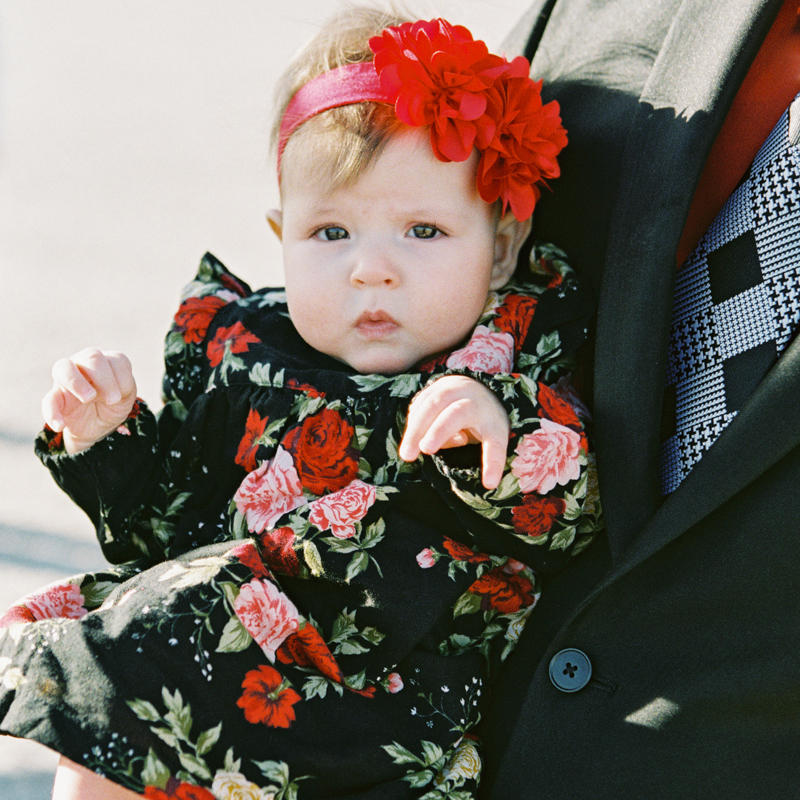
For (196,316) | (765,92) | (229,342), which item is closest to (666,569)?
(765,92)

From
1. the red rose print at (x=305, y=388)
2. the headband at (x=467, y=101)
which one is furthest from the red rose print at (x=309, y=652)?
Answer: the headband at (x=467, y=101)

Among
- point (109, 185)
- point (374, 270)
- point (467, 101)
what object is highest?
point (109, 185)

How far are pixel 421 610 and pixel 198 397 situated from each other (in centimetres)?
58

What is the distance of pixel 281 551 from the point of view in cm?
143

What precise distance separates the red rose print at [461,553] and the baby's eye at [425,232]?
487 millimetres

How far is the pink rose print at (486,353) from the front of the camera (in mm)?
1498

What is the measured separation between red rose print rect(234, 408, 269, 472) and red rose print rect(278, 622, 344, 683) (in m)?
0.32

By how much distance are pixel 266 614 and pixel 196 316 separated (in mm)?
672

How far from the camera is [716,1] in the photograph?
4.52ft

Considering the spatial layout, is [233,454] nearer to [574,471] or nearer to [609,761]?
[574,471]

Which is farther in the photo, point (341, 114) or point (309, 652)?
point (341, 114)

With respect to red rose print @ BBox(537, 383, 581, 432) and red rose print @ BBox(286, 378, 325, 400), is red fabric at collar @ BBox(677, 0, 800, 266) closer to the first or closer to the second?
red rose print @ BBox(537, 383, 581, 432)

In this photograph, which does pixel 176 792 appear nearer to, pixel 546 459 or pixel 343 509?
pixel 343 509

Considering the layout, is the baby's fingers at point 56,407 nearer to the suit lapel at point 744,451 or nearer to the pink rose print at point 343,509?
the pink rose print at point 343,509
